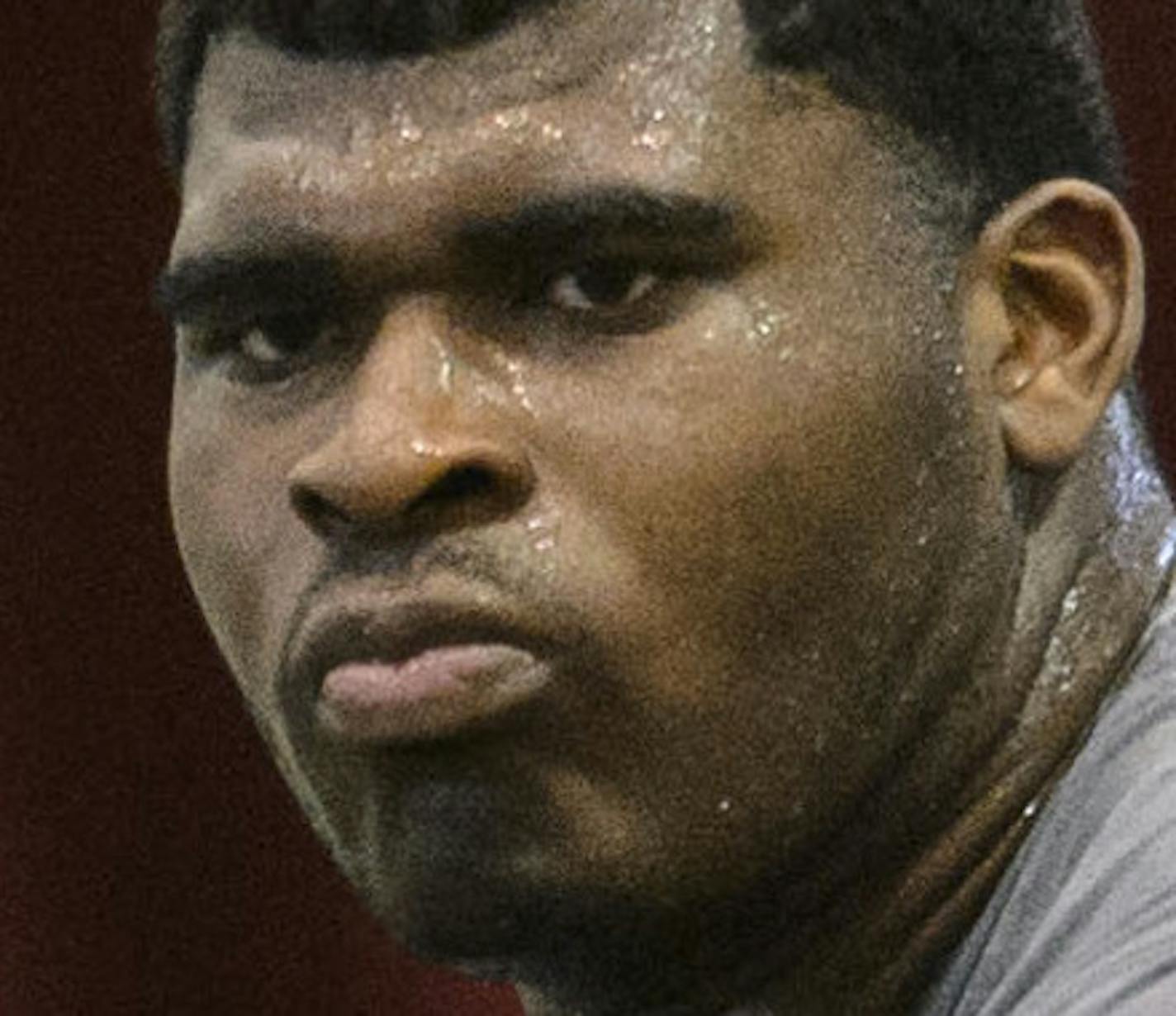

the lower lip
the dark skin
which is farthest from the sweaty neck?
the lower lip

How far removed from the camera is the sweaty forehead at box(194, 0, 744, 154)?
94 centimetres

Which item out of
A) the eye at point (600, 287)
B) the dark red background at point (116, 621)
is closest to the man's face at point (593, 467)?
the eye at point (600, 287)

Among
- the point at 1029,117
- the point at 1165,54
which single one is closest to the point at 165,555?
the point at 1165,54

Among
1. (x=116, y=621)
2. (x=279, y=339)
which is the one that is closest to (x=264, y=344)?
(x=279, y=339)

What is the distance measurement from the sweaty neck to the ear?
0.03 metres

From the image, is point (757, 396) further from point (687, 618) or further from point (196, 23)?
point (196, 23)

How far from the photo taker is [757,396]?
93cm

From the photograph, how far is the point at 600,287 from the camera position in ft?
3.07

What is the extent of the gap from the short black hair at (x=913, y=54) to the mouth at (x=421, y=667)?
167mm

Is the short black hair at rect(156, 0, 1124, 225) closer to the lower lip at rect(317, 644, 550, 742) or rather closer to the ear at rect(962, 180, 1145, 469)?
the ear at rect(962, 180, 1145, 469)

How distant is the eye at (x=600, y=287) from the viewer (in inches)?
36.8

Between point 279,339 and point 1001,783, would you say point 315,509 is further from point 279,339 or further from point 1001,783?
point 1001,783

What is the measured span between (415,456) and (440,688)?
0.06 m

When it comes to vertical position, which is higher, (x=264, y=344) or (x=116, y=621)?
(x=264, y=344)
